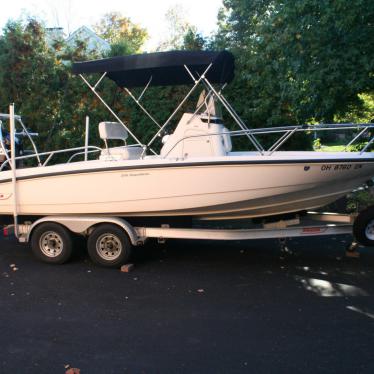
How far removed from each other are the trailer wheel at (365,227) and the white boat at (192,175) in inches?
14.0

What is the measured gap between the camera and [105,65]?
5832 mm

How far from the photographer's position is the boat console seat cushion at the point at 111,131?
613 centimetres

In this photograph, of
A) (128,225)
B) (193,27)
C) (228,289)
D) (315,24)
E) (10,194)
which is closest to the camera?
(228,289)

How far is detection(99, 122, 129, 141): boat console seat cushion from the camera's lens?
613 centimetres

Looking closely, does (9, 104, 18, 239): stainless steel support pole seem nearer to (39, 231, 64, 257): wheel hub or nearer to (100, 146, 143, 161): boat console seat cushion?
(39, 231, 64, 257): wheel hub

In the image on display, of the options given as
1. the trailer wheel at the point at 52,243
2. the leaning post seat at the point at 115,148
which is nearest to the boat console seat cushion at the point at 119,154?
the leaning post seat at the point at 115,148

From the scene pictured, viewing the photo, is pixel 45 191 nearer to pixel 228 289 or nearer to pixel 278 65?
pixel 228 289

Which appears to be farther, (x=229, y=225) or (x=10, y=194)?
(x=229, y=225)

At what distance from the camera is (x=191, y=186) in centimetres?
534

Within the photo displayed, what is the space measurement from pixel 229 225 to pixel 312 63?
2953 mm

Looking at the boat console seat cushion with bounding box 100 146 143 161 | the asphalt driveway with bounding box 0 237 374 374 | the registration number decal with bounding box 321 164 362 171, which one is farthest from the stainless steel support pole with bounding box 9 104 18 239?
the registration number decal with bounding box 321 164 362 171

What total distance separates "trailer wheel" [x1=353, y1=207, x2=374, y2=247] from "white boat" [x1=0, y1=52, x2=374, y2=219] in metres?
0.35

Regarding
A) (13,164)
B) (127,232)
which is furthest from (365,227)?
(13,164)

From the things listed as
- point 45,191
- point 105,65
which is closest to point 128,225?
point 45,191
